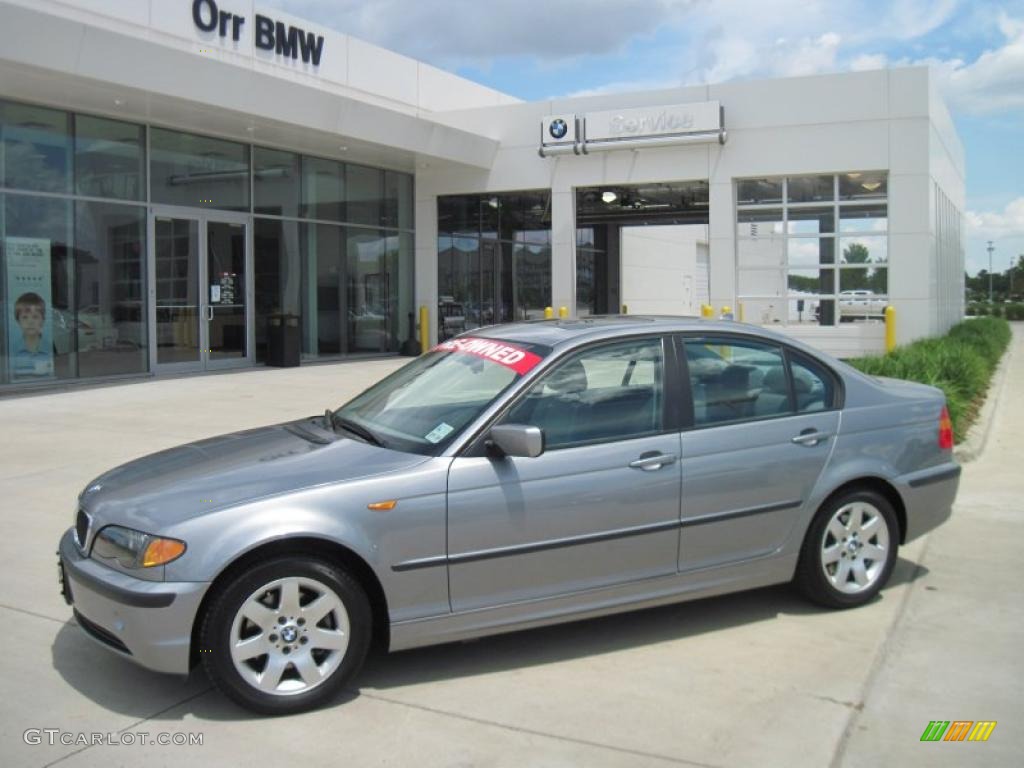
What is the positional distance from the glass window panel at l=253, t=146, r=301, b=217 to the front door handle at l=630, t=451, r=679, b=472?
50.7 feet

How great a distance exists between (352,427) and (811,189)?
54.0ft

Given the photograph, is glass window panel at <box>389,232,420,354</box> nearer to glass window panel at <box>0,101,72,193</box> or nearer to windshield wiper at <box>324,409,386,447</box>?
glass window panel at <box>0,101,72,193</box>

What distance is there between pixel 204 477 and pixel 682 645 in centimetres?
233

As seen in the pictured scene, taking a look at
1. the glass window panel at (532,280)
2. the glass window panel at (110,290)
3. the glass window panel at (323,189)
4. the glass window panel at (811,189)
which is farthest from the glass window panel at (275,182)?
the glass window panel at (811,189)

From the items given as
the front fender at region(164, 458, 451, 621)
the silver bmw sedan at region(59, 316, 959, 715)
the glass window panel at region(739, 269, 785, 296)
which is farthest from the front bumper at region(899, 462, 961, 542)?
the glass window panel at region(739, 269, 785, 296)

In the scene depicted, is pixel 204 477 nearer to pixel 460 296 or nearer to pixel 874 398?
pixel 874 398

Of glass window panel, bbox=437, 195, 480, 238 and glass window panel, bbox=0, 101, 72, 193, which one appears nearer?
glass window panel, bbox=0, 101, 72, 193

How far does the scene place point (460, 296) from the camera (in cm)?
2341

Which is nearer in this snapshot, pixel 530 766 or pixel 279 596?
pixel 530 766

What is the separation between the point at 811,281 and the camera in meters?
19.2

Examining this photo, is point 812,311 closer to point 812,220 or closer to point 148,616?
point 812,220

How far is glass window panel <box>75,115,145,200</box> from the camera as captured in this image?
49.4 feet

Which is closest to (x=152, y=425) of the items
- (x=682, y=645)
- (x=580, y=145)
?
(x=682, y=645)
